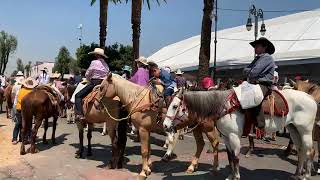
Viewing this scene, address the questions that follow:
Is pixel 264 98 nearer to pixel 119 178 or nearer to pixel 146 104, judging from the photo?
pixel 146 104

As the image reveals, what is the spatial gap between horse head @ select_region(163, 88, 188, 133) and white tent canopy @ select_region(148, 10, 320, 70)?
15.2 metres

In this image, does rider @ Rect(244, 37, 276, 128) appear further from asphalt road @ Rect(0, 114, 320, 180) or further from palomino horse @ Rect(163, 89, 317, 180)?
asphalt road @ Rect(0, 114, 320, 180)

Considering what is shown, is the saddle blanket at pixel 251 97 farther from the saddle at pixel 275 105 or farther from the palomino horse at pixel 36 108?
the palomino horse at pixel 36 108

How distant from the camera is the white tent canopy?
2593 centimetres

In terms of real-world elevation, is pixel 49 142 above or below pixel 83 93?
below

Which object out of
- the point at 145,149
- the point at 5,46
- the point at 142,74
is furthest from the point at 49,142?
the point at 5,46

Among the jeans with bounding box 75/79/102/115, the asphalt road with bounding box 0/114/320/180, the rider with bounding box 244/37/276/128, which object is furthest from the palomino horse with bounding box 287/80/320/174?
the jeans with bounding box 75/79/102/115

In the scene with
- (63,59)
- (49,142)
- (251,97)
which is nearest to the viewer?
(251,97)

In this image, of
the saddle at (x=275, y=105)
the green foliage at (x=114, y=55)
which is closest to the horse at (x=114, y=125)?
the saddle at (x=275, y=105)

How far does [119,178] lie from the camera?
9.65 m

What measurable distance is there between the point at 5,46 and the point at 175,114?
335 feet

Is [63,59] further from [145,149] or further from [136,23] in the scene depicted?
[145,149]

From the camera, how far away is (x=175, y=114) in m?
8.51

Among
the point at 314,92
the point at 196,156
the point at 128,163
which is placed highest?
the point at 314,92
